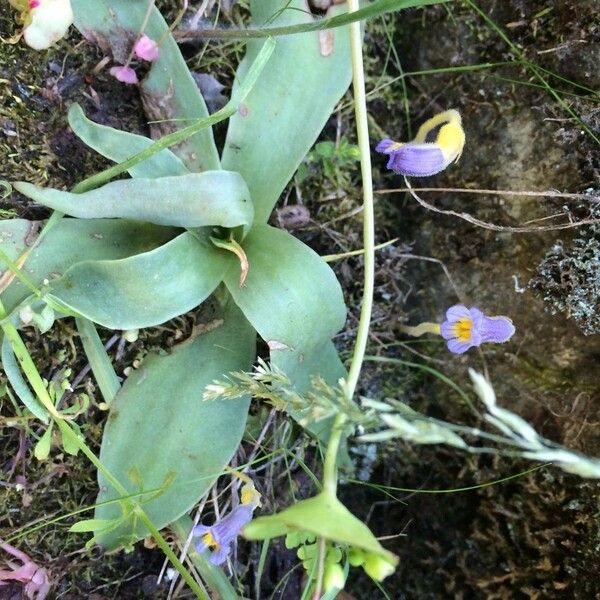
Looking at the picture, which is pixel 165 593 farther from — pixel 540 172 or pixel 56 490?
pixel 540 172

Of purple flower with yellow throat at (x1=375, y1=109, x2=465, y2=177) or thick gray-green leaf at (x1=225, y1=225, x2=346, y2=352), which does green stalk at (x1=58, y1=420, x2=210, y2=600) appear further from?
purple flower with yellow throat at (x1=375, y1=109, x2=465, y2=177)

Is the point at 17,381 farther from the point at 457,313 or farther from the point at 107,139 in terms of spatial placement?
the point at 457,313

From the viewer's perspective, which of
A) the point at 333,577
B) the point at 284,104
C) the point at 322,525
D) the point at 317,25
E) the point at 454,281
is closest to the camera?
the point at 322,525

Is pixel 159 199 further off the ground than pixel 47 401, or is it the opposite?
pixel 159 199

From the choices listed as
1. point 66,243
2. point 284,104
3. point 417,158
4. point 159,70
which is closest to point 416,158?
point 417,158

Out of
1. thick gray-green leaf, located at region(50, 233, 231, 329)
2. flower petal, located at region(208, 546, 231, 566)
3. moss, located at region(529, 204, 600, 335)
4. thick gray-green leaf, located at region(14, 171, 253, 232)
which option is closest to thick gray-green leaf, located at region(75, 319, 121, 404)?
thick gray-green leaf, located at region(50, 233, 231, 329)

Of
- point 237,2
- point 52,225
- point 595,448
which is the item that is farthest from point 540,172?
point 52,225

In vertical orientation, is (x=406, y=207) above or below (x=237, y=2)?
below
